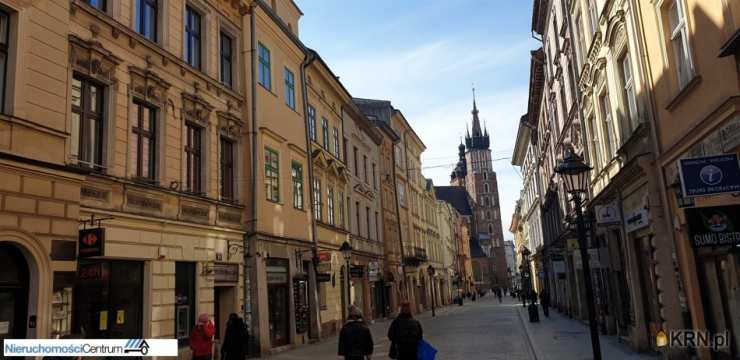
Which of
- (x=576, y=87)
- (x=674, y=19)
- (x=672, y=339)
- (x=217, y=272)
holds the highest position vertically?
(x=576, y=87)

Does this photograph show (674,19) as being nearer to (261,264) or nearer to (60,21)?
(60,21)

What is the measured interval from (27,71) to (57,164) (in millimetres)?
1661

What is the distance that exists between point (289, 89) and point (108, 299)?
13033 millimetres

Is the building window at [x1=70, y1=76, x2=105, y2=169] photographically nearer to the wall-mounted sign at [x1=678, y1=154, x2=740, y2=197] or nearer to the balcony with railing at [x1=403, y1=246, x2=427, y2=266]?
the wall-mounted sign at [x1=678, y1=154, x2=740, y2=197]

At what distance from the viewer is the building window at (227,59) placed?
19250 millimetres

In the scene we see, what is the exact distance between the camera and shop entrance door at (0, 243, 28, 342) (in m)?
9.88

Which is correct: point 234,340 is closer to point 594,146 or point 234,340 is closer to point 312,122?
point 594,146

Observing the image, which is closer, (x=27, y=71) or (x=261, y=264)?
(x=27, y=71)

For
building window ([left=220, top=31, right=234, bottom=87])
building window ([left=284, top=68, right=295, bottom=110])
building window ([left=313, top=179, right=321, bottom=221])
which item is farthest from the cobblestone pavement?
building window ([left=284, top=68, right=295, bottom=110])

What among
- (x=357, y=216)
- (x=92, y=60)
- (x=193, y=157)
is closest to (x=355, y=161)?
(x=357, y=216)

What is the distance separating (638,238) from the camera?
16047 millimetres

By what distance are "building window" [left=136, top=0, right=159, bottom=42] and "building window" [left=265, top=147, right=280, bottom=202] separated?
20.5 feet

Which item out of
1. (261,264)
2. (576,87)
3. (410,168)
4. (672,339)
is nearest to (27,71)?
(261,264)

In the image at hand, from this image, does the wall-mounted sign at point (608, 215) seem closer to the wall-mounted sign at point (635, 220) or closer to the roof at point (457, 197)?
the wall-mounted sign at point (635, 220)
